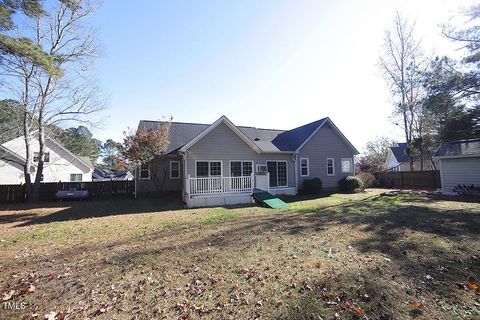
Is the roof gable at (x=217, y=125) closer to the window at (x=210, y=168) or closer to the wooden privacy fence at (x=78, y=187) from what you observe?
the window at (x=210, y=168)

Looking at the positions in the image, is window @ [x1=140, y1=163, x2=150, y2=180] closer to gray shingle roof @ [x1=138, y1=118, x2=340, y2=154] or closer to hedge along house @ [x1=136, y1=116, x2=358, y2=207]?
hedge along house @ [x1=136, y1=116, x2=358, y2=207]

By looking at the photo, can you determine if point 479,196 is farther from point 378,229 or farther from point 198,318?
point 198,318

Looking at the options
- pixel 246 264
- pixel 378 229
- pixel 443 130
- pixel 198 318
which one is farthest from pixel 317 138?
pixel 198 318

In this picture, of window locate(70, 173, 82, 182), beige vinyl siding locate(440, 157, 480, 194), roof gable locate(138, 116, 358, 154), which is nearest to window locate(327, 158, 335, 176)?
roof gable locate(138, 116, 358, 154)

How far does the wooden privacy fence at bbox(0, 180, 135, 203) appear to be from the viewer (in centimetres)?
1630

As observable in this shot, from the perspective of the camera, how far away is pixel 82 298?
4.01 metres

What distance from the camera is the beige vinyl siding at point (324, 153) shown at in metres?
20.7

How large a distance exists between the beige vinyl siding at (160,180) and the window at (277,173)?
691 centimetres

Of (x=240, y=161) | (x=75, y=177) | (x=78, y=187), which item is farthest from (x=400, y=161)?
(x=75, y=177)

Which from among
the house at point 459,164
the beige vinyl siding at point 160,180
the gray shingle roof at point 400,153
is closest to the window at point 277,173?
the beige vinyl siding at point 160,180

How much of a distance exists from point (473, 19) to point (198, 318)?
20782mm

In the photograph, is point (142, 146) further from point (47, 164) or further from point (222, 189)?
point (47, 164)

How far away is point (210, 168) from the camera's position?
16094 mm

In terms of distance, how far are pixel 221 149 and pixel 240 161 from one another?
5.45 feet
